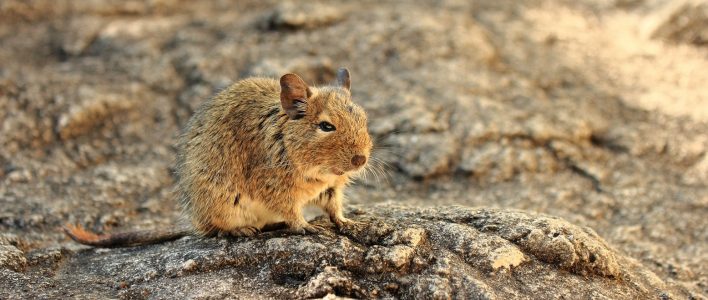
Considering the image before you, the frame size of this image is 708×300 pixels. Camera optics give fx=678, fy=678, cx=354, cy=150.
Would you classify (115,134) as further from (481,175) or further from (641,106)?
(641,106)

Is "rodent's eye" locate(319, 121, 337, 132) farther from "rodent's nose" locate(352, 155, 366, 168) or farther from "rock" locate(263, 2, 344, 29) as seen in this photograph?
"rock" locate(263, 2, 344, 29)

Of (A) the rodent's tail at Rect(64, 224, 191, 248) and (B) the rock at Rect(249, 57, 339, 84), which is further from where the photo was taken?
(B) the rock at Rect(249, 57, 339, 84)

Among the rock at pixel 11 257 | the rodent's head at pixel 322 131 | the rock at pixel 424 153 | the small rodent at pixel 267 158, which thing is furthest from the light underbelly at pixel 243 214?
the rock at pixel 424 153

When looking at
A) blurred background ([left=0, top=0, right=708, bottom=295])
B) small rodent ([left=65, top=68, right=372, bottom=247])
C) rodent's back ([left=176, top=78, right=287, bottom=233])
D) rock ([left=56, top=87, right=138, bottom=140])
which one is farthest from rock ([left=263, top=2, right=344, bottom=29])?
rodent's back ([left=176, top=78, right=287, bottom=233])

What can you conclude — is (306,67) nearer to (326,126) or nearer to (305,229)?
(326,126)

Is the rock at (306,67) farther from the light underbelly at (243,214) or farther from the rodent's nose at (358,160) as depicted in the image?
the rodent's nose at (358,160)

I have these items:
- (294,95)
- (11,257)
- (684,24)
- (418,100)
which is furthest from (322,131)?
(684,24)

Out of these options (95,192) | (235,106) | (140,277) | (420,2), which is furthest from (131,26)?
(140,277)
